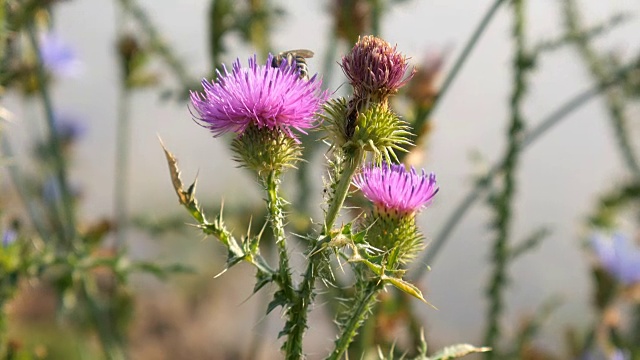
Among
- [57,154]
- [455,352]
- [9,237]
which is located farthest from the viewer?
[57,154]

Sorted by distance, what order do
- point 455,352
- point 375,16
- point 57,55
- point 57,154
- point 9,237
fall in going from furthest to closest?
point 57,55
point 57,154
point 375,16
point 9,237
point 455,352

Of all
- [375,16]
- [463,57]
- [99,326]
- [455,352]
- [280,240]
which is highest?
[375,16]

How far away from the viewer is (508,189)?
1.85 metres

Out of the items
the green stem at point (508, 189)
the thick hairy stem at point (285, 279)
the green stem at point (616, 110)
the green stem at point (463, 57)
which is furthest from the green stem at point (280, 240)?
the green stem at point (616, 110)

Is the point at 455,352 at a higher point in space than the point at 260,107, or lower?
lower

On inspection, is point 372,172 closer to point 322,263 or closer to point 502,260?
point 322,263

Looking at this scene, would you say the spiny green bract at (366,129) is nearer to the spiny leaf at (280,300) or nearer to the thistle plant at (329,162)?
the thistle plant at (329,162)

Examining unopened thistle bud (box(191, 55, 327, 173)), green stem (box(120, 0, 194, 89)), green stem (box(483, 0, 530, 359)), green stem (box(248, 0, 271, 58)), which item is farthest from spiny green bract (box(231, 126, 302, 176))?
green stem (box(120, 0, 194, 89))

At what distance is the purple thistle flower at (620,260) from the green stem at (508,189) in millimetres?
476

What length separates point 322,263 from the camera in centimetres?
85

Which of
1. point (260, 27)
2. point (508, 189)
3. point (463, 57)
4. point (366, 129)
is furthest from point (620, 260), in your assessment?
point (366, 129)

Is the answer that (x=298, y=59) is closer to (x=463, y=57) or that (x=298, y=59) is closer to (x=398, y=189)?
(x=398, y=189)

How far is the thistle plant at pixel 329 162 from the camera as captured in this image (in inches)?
32.4

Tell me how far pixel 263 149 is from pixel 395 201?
16 cm
